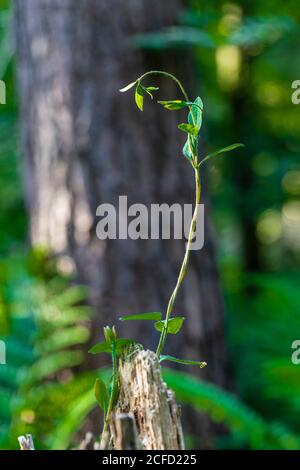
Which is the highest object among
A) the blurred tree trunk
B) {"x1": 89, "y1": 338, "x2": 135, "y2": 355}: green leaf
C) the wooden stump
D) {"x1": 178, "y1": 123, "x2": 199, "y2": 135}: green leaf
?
the blurred tree trunk

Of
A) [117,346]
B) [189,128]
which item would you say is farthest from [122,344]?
[189,128]

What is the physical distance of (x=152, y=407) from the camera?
0.50 m

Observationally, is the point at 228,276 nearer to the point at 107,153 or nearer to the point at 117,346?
the point at 107,153

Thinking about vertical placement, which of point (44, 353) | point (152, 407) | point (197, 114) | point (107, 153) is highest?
point (107, 153)

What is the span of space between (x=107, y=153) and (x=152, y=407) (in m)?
1.07

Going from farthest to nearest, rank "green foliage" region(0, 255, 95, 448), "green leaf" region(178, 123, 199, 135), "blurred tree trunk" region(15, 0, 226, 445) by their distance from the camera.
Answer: "blurred tree trunk" region(15, 0, 226, 445) < "green foliage" region(0, 255, 95, 448) < "green leaf" region(178, 123, 199, 135)

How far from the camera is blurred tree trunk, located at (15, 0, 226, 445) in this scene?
1.50m

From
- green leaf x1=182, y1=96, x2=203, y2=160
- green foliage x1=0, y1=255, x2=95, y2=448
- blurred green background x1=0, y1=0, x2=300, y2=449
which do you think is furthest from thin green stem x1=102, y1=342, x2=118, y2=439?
green foliage x1=0, y1=255, x2=95, y2=448

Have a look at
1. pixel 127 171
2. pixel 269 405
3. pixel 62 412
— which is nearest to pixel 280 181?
pixel 269 405

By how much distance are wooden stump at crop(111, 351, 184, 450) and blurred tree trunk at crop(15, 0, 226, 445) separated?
982 millimetres

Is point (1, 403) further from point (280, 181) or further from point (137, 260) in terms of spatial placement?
point (280, 181)

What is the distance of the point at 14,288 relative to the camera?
180cm

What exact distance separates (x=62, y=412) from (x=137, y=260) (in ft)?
1.39

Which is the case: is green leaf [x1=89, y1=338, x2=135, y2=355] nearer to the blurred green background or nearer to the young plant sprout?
the young plant sprout
